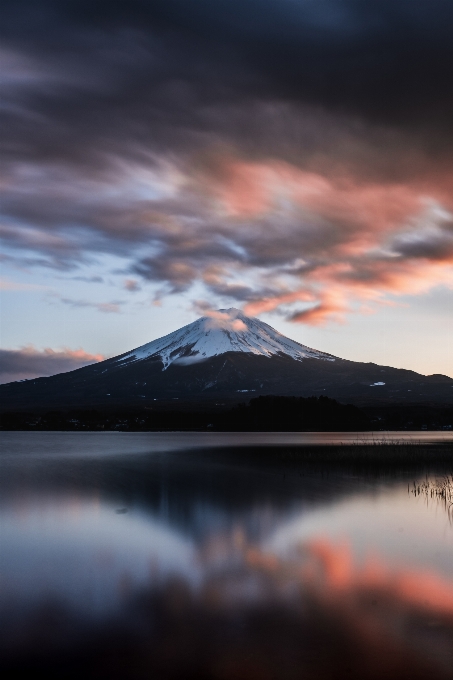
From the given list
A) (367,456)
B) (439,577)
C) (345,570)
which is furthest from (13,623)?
(367,456)

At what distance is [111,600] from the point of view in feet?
35.6

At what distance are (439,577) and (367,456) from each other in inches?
1239

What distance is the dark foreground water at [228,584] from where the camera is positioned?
8.12 meters

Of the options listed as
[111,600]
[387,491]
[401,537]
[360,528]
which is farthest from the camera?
[387,491]

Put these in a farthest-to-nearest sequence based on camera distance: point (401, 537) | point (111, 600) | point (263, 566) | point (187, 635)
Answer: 1. point (401, 537)
2. point (263, 566)
3. point (111, 600)
4. point (187, 635)

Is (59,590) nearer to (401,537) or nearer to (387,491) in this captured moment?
(401,537)

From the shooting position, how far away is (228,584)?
39.4 ft

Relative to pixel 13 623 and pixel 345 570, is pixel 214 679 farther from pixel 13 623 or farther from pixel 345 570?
pixel 345 570

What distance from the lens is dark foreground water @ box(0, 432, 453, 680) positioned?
8.12 metres

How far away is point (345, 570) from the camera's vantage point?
13.4 m

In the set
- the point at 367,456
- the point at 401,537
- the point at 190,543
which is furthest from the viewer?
the point at 367,456

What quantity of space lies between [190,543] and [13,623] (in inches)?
279

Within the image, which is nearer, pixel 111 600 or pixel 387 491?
pixel 111 600

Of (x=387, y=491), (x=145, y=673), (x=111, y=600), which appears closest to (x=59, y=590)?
(x=111, y=600)
